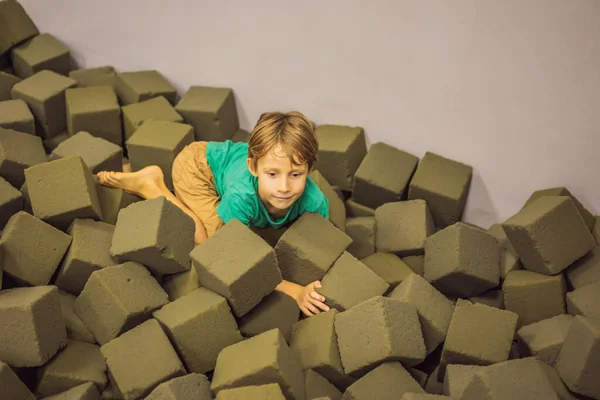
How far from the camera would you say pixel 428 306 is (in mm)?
2268

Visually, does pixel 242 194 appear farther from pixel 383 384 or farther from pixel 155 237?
pixel 383 384

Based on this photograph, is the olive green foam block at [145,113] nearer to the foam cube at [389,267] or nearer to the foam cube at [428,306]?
the foam cube at [389,267]

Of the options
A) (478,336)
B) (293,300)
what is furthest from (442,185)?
(293,300)

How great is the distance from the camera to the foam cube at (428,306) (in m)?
2.23

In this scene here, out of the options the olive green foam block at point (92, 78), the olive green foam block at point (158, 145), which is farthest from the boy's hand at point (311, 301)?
the olive green foam block at point (92, 78)

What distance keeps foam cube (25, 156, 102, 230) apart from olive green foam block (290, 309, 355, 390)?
3.23 feet

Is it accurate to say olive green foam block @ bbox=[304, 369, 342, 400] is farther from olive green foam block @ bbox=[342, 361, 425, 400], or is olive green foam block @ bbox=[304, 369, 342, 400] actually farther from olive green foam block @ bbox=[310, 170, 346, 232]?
olive green foam block @ bbox=[310, 170, 346, 232]

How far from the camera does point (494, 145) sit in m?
Result: 2.62

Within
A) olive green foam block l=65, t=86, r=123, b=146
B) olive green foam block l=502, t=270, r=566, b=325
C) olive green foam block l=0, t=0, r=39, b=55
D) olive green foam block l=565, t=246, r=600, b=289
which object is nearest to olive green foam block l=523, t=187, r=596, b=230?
olive green foam block l=565, t=246, r=600, b=289

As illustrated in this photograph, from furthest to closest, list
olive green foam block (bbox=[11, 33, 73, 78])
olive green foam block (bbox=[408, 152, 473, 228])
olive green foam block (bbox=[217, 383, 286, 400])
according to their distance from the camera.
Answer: olive green foam block (bbox=[11, 33, 73, 78]) → olive green foam block (bbox=[408, 152, 473, 228]) → olive green foam block (bbox=[217, 383, 286, 400])

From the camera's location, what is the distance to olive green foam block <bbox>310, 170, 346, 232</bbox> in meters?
2.71

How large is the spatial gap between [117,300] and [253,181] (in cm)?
69

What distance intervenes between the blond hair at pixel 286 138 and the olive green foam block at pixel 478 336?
80cm

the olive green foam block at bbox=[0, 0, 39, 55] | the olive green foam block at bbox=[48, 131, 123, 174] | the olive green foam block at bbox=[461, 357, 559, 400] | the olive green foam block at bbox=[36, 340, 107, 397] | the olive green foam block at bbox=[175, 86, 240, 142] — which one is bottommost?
the olive green foam block at bbox=[36, 340, 107, 397]
